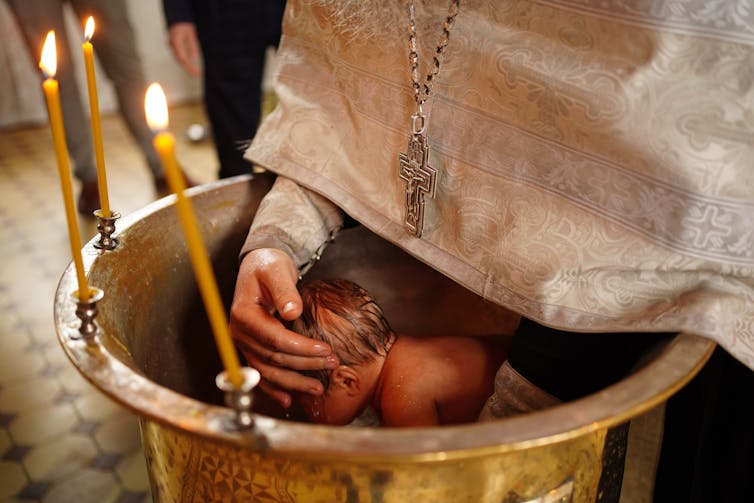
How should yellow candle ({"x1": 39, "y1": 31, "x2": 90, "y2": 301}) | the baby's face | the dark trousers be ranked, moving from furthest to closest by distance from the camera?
the dark trousers → the baby's face → yellow candle ({"x1": 39, "y1": 31, "x2": 90, "y2": 301})

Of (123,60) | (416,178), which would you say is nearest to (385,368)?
(416,178)

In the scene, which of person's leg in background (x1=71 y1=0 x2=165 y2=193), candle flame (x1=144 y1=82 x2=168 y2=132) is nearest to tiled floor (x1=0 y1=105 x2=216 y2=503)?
person's leg in background (x1=71 y1=0 x2=165 y2=193)

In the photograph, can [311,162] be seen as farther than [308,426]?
Yes

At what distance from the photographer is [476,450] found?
48 cm

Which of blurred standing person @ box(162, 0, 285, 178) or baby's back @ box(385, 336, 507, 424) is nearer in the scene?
baby's back @ box(385, 336, 507, 424)

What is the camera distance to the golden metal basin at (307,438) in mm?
489

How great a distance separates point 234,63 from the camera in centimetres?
175

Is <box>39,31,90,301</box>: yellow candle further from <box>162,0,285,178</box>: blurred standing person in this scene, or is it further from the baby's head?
<box>162,0,285,178</box>: blurred standing person

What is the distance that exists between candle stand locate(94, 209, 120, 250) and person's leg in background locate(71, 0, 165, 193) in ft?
5.10

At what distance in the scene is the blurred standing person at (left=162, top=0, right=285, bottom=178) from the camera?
1.71m

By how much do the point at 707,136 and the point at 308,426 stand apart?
0.40 metres

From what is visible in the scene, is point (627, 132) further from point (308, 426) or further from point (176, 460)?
point (176, 460)

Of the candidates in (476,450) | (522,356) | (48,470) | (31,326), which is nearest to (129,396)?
(476,450)

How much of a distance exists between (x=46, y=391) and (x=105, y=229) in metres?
0.86
